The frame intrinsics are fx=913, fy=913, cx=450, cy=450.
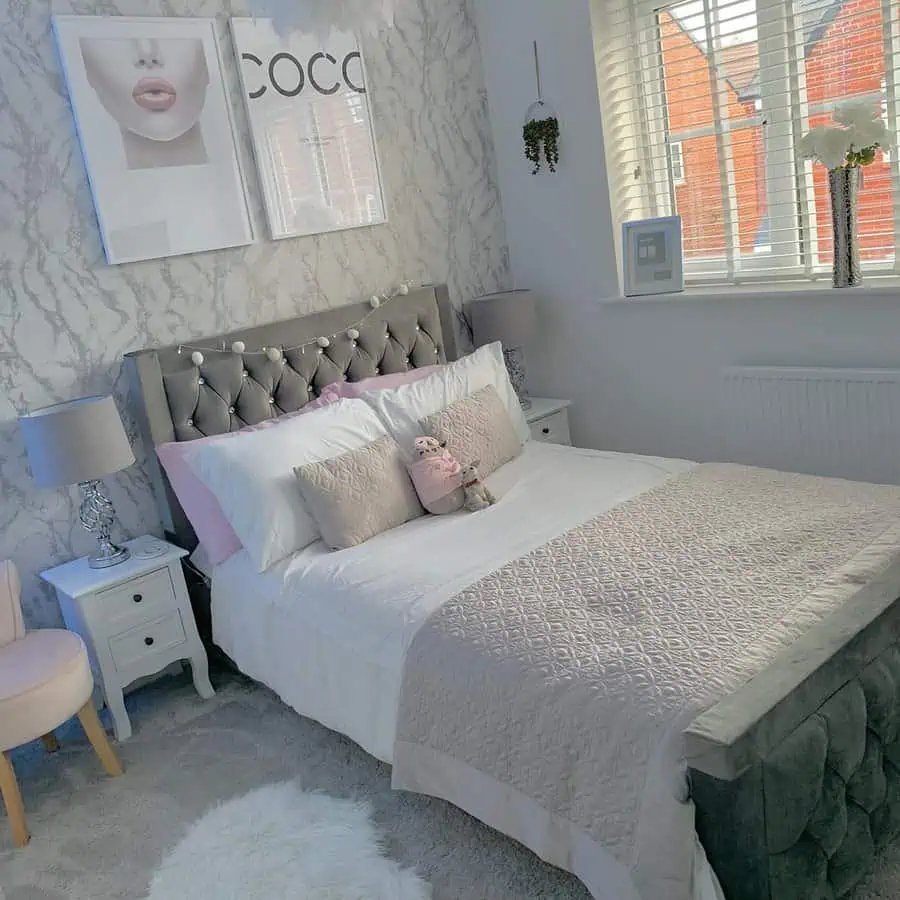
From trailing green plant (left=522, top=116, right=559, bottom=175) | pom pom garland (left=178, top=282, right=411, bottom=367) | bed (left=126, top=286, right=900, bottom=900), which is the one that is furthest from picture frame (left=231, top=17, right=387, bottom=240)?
trailing green plant (left=522, top=116, right=559, bottom=175)

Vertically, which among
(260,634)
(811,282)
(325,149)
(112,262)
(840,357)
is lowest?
(260,634)

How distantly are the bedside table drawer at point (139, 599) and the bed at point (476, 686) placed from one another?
156 millimetres

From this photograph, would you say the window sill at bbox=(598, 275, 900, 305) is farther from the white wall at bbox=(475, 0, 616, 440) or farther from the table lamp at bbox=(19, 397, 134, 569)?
the table lamp at bbox=(19, 397, 134, 569)

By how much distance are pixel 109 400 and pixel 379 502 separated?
88 cm

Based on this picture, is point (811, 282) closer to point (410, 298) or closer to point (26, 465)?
point (410, 298)

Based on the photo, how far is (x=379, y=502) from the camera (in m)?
2.79

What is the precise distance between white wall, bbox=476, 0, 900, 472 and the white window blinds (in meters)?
0.13

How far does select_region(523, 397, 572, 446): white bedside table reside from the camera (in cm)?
383

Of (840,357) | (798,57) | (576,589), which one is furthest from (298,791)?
(798,57)

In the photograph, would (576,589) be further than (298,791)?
No

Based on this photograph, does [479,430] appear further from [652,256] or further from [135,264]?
[135,264]

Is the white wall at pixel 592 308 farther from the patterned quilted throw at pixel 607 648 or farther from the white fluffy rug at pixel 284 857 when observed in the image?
the white fluffy rug at pixel 284 857

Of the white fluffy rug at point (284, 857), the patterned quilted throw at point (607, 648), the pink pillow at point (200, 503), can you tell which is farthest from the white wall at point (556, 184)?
the white fluffy rug at point (284, 857)

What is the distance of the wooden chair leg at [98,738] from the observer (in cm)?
265
